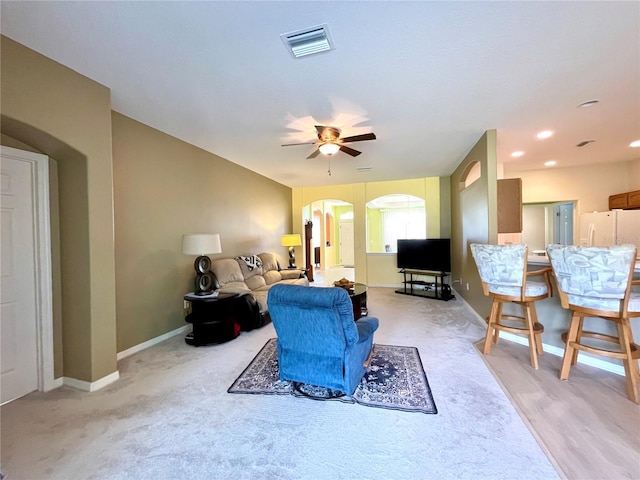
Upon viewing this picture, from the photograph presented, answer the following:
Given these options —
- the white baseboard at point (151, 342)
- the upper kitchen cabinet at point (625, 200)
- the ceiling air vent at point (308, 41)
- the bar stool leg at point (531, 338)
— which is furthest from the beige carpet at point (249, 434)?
the upper kitchen cabinet at point (625, 200)

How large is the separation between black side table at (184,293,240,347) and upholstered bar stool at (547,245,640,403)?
3501 millimetres

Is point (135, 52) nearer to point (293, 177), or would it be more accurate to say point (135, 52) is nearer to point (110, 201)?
point (110, 201)

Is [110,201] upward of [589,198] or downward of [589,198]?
downward

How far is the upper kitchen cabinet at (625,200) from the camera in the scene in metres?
4.97

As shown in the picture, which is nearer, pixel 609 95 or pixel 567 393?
pixel 567 393

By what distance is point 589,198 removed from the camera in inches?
225

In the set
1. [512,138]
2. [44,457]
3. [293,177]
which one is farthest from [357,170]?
[44,457]

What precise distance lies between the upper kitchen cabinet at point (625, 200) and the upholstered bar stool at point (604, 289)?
4.42 m

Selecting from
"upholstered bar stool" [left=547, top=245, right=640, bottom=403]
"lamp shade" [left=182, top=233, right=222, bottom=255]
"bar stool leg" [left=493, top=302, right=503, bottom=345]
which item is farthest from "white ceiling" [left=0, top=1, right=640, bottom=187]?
"bar stool leg" [left=493, top=302, right=503, bottom=345]

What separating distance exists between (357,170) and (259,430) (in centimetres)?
494

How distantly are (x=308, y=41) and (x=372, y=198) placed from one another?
5.38 metres

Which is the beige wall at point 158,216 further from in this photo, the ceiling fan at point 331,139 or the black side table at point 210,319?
the ceiling fan at point 331,139

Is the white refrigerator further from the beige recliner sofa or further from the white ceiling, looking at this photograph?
the beige recliner sofa

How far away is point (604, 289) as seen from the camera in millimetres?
2109
